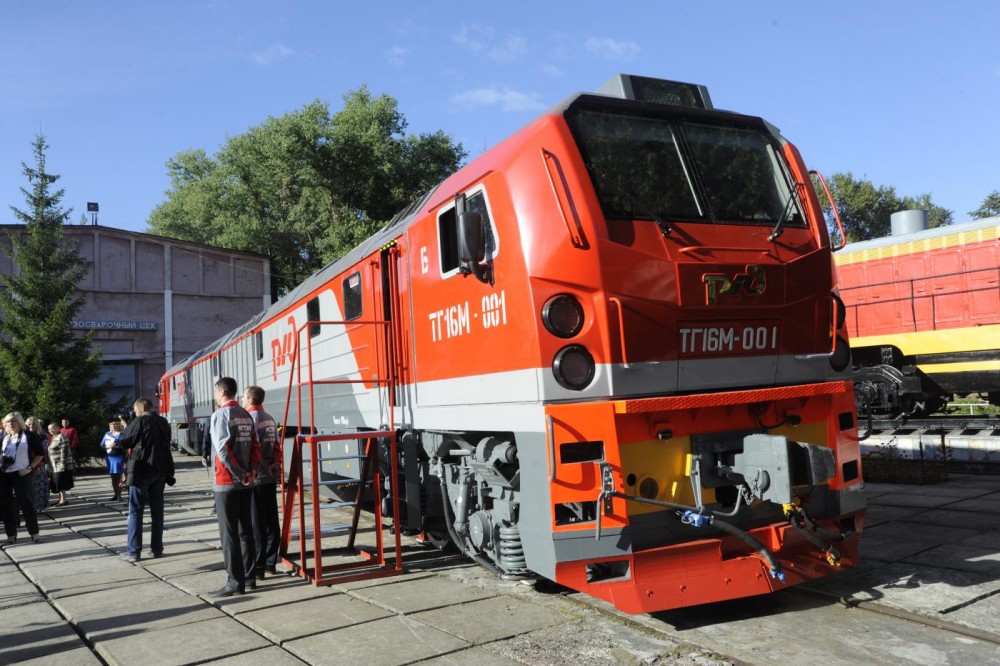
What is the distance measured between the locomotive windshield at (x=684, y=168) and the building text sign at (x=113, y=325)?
30.4m

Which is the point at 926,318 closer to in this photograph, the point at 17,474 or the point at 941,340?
the point at 941,340

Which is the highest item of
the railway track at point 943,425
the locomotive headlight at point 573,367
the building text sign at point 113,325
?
the building text sign at point 113,325

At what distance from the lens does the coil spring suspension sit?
5324 mm

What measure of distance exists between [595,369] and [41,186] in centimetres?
2411

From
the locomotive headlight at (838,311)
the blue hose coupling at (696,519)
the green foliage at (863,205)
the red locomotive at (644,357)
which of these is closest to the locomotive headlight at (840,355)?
the red locomotive at (644,357)

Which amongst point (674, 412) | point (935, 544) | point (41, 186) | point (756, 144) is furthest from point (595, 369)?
point (41, 186)

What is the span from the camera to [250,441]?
6637 millimetres

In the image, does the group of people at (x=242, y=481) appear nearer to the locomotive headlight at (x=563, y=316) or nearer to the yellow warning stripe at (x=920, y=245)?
the locomotive headlight at (x=563, y=316)

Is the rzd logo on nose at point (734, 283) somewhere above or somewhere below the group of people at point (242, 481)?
above

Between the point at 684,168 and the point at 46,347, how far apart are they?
20.6 metres

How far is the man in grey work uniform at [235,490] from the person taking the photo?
632cm

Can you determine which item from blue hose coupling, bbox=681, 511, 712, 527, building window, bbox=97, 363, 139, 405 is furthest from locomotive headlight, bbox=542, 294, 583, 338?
building window, bbox=97, 363, 139, 405

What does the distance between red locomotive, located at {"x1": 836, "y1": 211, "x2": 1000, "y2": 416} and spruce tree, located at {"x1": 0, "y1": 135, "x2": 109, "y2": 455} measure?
19.2 meters

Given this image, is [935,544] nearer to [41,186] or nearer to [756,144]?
[756,144]
